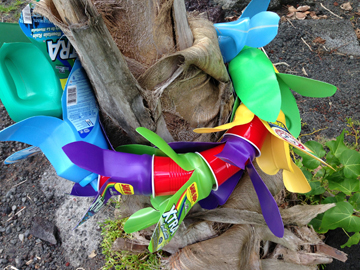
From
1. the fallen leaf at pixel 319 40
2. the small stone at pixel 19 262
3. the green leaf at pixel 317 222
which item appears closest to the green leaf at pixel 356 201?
the green leaf at pixel 317 222

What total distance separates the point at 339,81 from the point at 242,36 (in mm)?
1175

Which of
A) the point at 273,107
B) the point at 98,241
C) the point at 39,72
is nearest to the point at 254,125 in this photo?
the point at 273,107

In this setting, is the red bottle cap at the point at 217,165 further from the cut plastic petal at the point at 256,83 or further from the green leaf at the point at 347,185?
the green leaf at the point at 347,185

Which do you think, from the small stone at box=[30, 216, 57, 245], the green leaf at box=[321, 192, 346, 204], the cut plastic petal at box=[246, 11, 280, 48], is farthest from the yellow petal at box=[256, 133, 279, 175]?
the small stone at box=[30, 216, 57, 245]

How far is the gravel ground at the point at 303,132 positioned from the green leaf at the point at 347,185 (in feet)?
1.15

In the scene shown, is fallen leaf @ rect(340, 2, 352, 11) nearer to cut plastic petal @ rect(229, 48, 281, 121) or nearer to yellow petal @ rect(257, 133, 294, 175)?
cut plastic petal @ rect(229, 48, 281, 121)

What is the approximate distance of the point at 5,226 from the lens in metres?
1.28

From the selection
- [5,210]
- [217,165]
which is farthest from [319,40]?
[5,210]

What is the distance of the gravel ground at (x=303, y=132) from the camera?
3.91 feet

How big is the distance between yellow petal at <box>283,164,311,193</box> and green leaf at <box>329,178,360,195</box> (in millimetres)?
345

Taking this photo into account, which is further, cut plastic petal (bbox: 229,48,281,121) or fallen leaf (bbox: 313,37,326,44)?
fallen leaf (bbox: 313,37,326,44)

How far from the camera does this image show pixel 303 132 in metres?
1.45

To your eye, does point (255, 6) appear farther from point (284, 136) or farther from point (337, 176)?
point (337, 176)

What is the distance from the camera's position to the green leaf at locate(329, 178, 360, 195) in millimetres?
890
